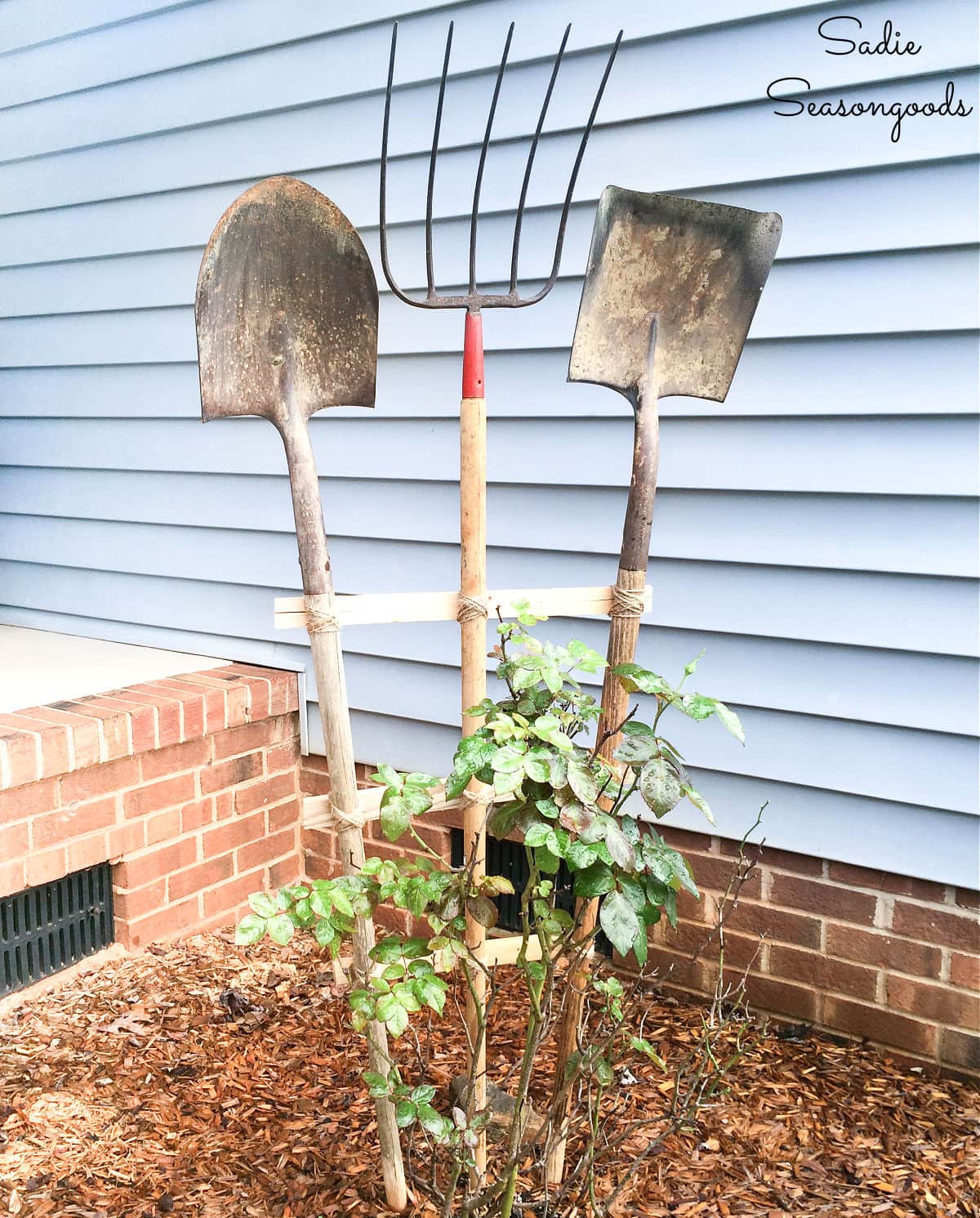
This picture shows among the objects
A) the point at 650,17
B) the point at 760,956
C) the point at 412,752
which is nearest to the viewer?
the point at 650,17

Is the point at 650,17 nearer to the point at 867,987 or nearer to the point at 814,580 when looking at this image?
the point at 814,580

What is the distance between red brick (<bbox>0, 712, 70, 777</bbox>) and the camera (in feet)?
Answer: 7.93

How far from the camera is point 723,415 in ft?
7.47

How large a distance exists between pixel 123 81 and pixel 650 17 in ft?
5.90

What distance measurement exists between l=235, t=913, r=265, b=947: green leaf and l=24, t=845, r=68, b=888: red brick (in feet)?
3.91

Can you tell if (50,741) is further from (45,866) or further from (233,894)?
(233,894)

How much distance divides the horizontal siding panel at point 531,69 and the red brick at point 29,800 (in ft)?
5.91

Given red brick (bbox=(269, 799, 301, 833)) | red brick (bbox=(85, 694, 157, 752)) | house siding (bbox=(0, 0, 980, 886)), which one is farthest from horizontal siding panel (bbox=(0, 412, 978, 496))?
red brick (bbox=(269, 799, 301, 833))

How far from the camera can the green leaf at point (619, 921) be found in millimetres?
1438

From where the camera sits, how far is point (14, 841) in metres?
2.42

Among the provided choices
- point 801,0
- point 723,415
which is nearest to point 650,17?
point 801,0

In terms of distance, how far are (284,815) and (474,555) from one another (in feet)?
5.54

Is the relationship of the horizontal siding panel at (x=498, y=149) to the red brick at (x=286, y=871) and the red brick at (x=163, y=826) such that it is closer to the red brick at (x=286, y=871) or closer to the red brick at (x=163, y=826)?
the red brick at (x=163, y=826)

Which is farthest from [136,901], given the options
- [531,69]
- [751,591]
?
[531,69]
